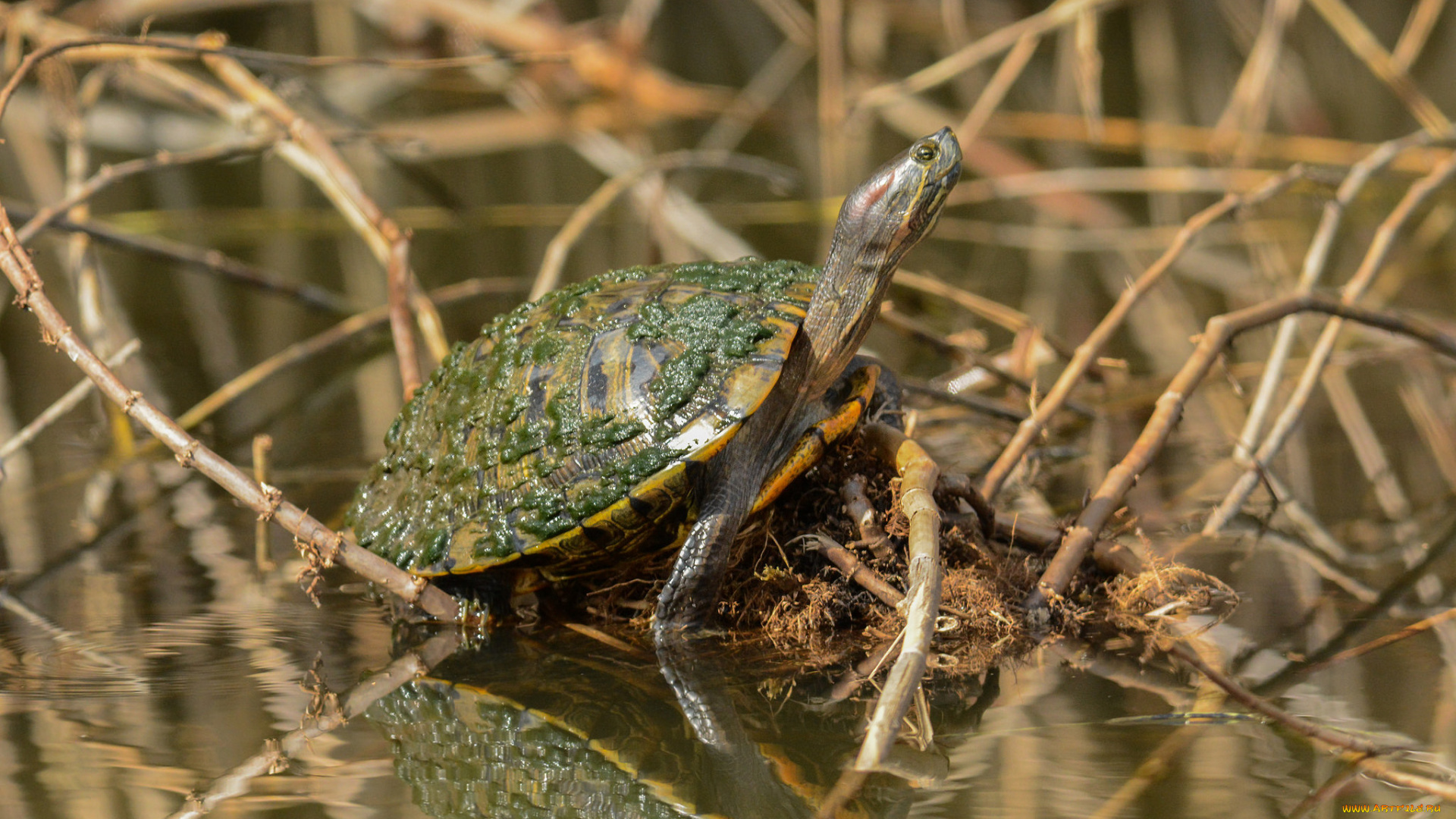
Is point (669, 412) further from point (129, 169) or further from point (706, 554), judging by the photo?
point (129, 169)

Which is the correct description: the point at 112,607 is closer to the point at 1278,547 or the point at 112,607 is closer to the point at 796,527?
the point at 796,527

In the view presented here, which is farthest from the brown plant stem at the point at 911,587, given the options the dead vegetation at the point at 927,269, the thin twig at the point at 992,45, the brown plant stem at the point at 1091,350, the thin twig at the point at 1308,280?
the thin twig at the point at 992,45

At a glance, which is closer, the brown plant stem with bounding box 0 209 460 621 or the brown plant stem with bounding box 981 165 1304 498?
the brown plant stem with bounding box 0 209 460 621

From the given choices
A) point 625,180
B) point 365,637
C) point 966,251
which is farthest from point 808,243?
point 365,637

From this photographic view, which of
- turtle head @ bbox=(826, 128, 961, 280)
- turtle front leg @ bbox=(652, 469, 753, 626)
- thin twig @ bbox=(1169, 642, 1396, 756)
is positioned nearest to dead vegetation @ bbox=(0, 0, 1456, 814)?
thin twig @ bbox=(1169, 642, 1396, 756)

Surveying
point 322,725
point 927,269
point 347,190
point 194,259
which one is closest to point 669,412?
point 322,725

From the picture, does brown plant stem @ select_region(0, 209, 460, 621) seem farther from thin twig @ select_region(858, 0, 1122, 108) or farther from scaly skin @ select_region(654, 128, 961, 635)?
thin twig @ select_region(858, 0, 1122, 108)

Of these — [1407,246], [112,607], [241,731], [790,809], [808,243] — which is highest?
[808,243]
